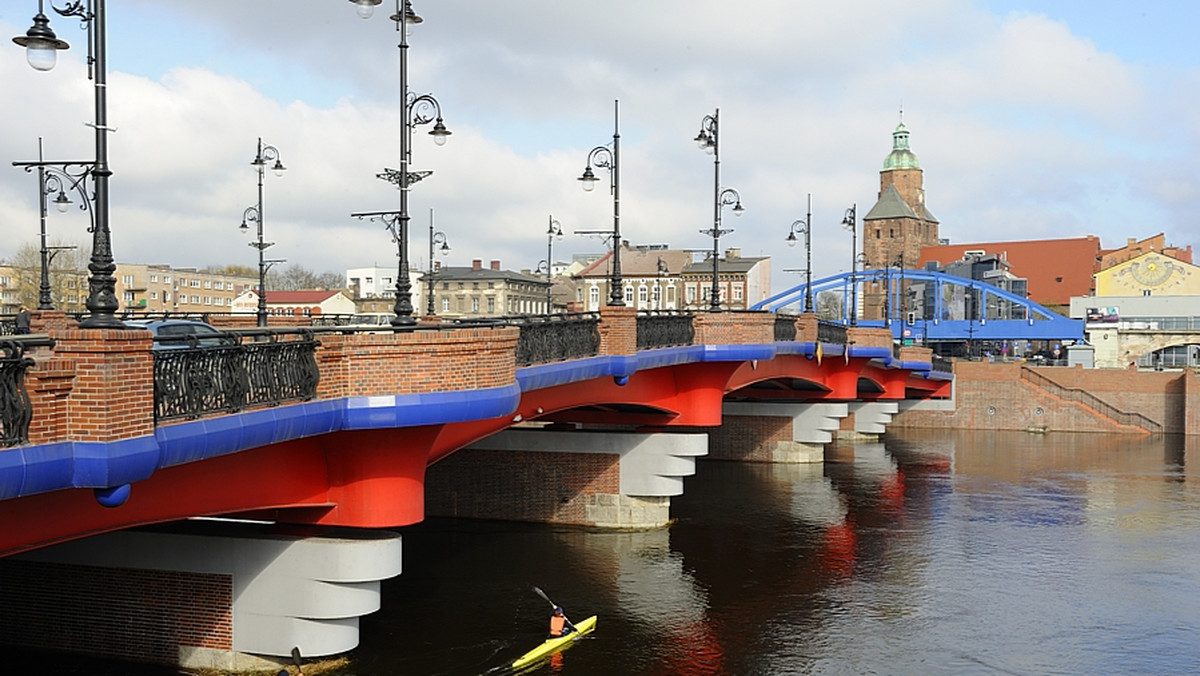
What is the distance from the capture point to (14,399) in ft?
30.6

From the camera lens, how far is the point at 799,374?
3716 cm

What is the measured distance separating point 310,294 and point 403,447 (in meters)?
77.3

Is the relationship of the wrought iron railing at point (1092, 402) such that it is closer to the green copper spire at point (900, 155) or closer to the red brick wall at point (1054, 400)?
the red brick wall at point (1054, 400)

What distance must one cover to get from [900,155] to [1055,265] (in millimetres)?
41512

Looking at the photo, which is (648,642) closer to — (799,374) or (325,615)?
(325,615)

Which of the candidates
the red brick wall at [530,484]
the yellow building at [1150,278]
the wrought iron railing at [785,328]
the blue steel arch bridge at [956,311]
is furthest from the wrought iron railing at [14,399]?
the yellow building at [1150,278]

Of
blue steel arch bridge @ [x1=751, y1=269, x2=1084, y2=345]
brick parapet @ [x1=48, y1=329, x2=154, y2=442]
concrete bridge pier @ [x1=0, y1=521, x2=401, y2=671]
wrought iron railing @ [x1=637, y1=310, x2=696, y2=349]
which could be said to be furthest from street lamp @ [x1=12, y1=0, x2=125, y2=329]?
blue steel arch bridge @ [x1=751, y1=269, x2=1084, y2=345]

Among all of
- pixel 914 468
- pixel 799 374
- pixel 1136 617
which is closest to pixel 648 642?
pixel 1136 617

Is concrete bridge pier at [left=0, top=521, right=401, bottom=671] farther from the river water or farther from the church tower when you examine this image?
the church tower

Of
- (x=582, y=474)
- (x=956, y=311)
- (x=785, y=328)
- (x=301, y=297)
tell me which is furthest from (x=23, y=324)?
(x=956, y=311)

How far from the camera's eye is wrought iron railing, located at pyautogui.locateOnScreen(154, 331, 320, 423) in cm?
1098

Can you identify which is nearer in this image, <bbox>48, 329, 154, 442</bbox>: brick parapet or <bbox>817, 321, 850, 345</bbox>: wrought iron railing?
<bbox>48, 329, 154, 442</bbox>: brick parapet

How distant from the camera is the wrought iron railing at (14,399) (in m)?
9.25

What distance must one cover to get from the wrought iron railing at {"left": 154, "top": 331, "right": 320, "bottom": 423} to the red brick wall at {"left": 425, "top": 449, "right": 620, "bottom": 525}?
16359 millimetres
